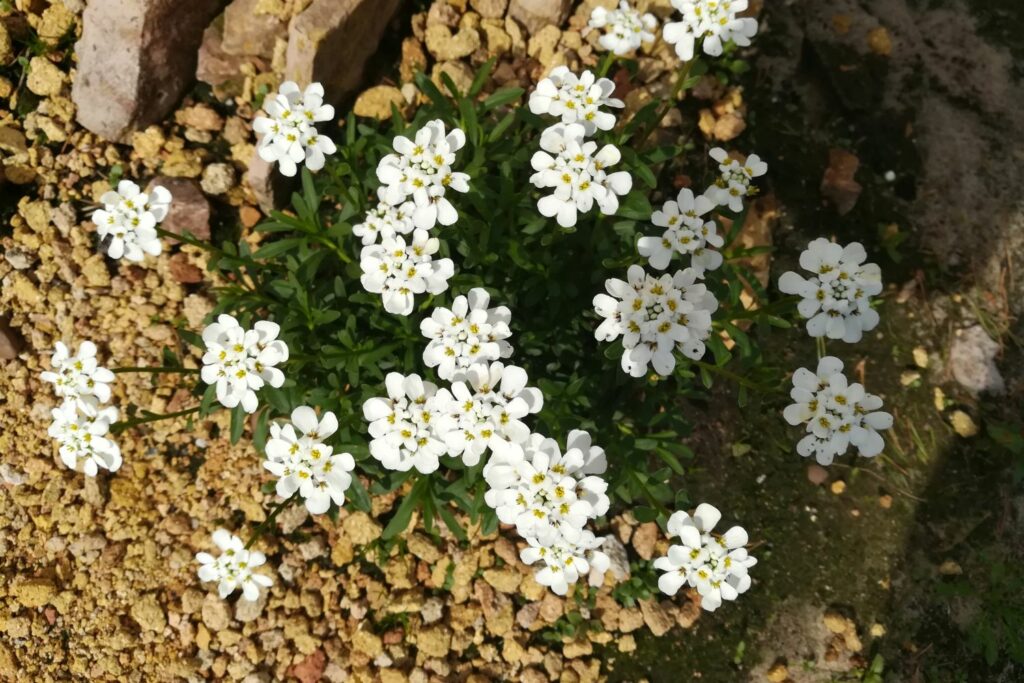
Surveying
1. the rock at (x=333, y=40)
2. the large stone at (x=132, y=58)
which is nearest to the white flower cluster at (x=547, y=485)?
the rock at (x=333, y=40)

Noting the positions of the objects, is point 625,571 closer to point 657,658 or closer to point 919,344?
point 657,658

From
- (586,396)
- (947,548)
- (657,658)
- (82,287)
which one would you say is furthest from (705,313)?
(82,287)

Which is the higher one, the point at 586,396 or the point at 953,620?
the point at 586,396

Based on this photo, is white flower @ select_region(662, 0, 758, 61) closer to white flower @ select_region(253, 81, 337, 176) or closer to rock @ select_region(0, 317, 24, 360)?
white flower @ select_region(253, 81, 337, 176)

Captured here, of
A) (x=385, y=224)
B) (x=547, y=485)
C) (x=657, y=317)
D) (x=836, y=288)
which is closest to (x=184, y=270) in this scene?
(x=385, y=224)

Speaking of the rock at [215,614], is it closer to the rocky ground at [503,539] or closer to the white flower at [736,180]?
the rocky ground at [503,539]

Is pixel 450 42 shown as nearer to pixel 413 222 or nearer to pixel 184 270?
pixel 413 222
